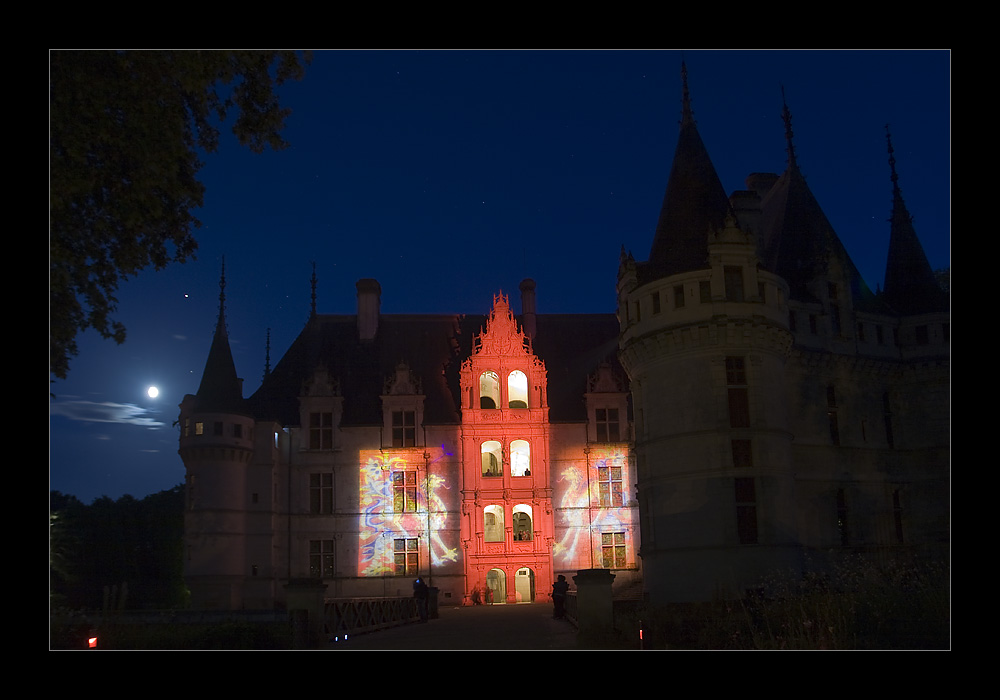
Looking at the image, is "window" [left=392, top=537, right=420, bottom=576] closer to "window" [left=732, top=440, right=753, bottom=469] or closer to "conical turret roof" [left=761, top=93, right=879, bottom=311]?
"window" [left=732, top=440, right=753, bottom=469]

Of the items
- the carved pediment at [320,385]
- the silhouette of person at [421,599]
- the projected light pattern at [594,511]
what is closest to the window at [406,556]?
the projected light pattern at [594,511]

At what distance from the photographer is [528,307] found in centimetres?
3650

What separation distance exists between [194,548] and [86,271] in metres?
17.0

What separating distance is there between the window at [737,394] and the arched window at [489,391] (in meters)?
13.6

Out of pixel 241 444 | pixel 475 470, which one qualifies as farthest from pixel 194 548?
pixel 475 470

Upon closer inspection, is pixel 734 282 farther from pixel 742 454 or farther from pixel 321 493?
pixel 321 493

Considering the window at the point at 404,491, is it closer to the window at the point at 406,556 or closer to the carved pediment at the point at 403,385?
the window at the point at 406,556

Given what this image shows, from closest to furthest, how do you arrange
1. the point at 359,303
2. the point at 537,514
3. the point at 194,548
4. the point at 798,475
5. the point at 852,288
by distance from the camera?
the point at 798,475 < the point at 852,288 < the point at 194,548 < the point at 537,514 < the point at 359,303

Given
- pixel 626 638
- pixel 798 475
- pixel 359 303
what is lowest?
pixel 626 638

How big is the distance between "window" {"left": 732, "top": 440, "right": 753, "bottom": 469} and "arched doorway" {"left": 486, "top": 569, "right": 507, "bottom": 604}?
13.1 metres

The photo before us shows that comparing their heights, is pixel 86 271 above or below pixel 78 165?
below

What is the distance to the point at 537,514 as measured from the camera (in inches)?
1251
